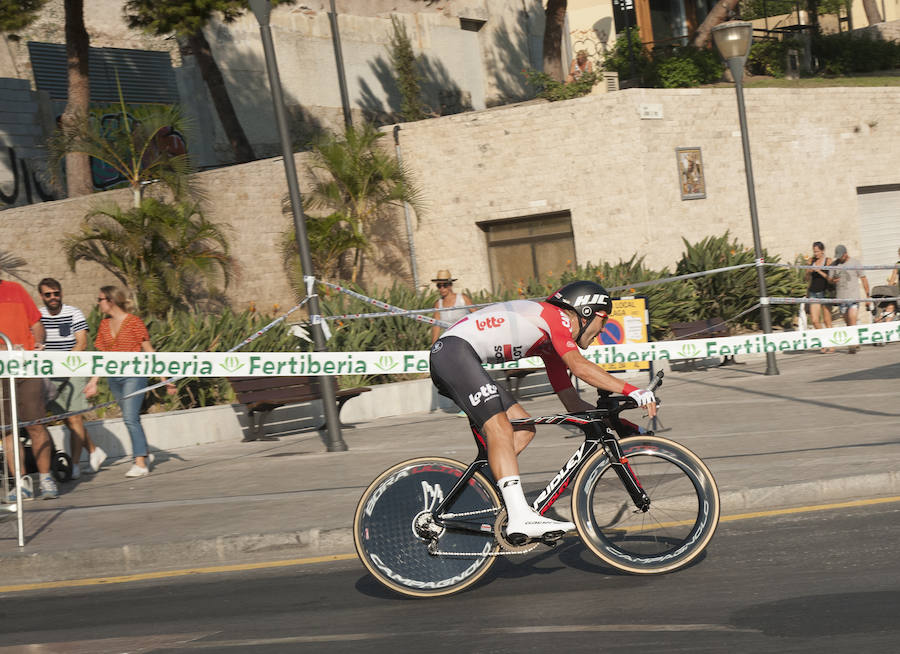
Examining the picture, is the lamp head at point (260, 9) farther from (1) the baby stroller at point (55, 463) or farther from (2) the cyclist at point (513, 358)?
(2) the cyclist at point (513, 358)

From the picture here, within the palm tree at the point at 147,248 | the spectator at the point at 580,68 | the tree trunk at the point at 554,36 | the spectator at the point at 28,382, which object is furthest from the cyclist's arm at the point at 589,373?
the tree trunk at the point at 554,36

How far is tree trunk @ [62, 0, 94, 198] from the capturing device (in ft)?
71.2

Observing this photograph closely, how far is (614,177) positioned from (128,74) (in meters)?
15.5

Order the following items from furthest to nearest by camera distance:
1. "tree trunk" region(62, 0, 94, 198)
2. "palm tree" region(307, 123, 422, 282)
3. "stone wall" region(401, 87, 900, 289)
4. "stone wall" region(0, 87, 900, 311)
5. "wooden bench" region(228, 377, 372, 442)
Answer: "stone wall" region(401, 87, 900, 289) → "stone wall" region(0, 87, 900, 311) → "palm tree" region(307, 123, 422, 282) → "tree trunk" region(62, 0, 94, 198) → "wooden bench" region(228, 377, 372, 442)

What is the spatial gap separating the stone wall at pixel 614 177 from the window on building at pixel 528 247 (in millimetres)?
310

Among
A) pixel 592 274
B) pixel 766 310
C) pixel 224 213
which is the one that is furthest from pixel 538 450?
pixel 224 213

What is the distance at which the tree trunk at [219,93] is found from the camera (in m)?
25.8

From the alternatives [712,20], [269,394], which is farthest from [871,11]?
[269,394]

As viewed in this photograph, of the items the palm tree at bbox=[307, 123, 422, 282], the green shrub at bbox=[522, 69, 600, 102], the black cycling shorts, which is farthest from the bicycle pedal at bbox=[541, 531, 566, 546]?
the green shrub at bbox=[522, 69, 600, 102]

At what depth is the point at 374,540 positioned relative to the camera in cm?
593

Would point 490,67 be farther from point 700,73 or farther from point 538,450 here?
point 538,450

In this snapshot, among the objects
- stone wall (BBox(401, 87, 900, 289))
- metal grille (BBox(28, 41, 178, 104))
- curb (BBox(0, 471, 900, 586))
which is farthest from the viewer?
metal grille (BBox(28, 41, 178, 104))

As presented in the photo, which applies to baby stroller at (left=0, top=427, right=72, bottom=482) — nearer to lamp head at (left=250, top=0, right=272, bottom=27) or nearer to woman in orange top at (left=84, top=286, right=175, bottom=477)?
woman in orange top at (left=84, top=286, right=175, bottom=477)

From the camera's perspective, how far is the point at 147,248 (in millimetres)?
19672
